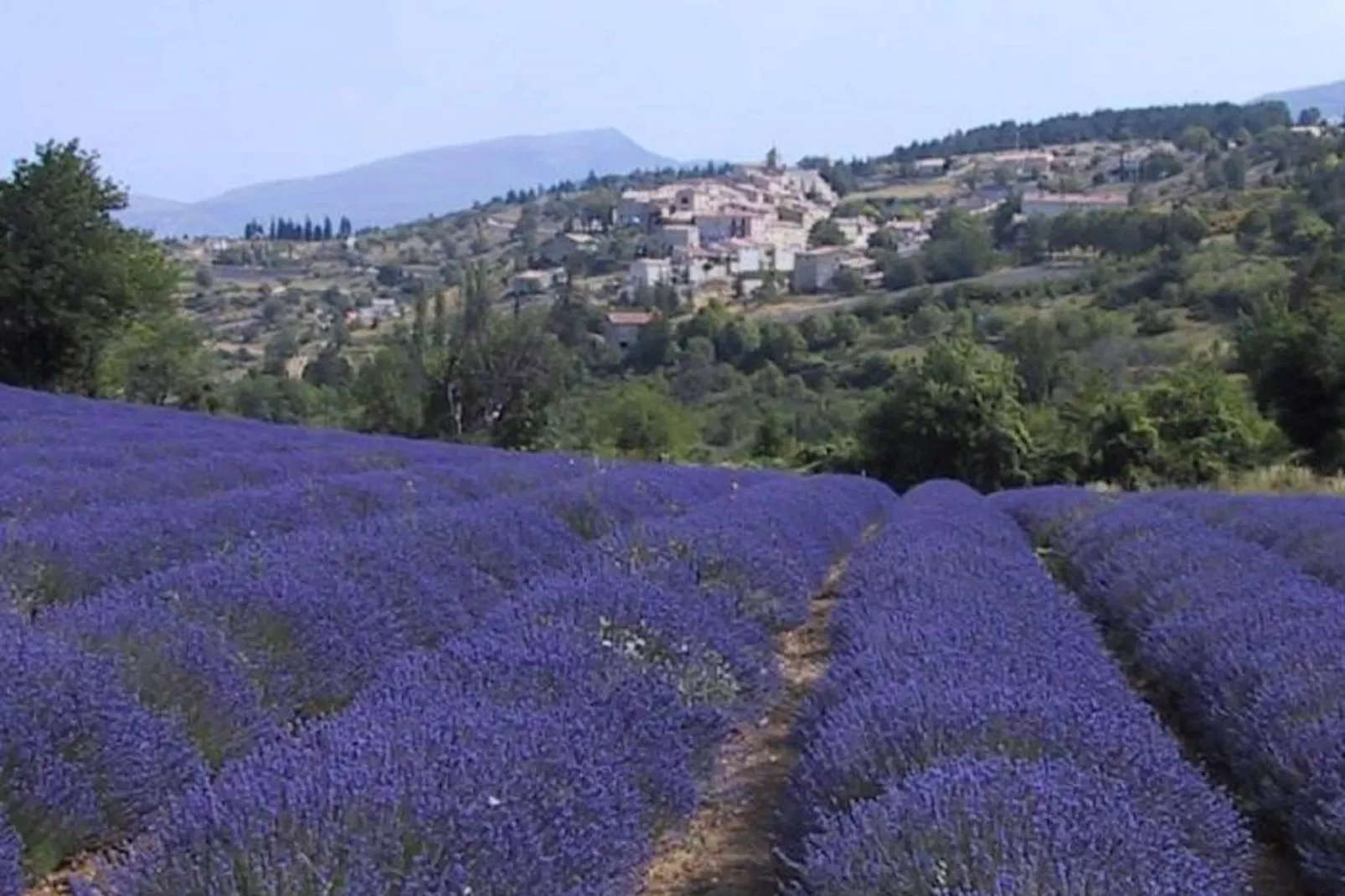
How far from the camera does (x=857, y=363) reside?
177 feet

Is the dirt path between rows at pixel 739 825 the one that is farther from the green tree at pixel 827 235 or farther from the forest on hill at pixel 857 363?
the green tree at pixel 827 235

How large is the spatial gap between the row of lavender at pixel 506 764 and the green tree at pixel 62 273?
22409mm

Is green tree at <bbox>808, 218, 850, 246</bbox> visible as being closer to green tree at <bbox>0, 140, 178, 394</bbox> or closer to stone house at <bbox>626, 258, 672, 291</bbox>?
stone house at <bbox>626, 258, 672, 291</bbox>

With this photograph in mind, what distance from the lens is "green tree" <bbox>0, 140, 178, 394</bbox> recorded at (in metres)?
25.7

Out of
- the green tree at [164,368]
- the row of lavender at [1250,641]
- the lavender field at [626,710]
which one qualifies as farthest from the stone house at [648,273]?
the lavender field at [626,710]

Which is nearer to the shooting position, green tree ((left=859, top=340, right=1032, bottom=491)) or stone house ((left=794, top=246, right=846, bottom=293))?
green tree ((left=859, top=340, right=1032, bottom=491))

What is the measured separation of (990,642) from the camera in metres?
4.64

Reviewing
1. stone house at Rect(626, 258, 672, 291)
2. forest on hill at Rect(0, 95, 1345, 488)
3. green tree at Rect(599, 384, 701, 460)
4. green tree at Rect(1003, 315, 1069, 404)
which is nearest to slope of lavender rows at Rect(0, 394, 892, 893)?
forest on hill at Rect(0, 95, 1345, 488)

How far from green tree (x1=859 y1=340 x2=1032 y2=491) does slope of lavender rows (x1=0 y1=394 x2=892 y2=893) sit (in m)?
21.4

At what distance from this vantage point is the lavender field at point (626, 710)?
101 inches

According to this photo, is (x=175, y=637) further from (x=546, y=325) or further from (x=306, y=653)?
(x=546, y=325)

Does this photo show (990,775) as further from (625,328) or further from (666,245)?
(666,245)

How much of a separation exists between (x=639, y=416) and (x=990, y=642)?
1275 inches

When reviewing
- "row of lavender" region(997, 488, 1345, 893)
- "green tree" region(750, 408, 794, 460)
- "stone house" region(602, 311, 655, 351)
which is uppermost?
"row of lavender" region(997, 488, 1345, 893)
